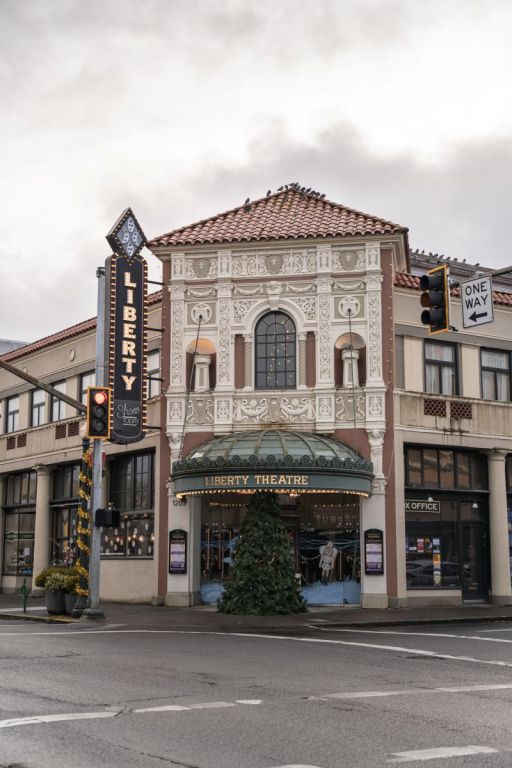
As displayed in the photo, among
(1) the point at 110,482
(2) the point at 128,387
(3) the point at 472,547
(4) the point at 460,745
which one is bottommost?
(4) the point at 460,745

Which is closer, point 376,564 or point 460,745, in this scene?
point 460,745

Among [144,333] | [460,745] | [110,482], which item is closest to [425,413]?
[144,333]

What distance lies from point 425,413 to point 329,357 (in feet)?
11.0

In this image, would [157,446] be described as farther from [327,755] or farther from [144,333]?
[327,755]


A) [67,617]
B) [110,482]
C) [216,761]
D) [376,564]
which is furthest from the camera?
[110,482]

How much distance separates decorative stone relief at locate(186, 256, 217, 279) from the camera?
99.1 ft

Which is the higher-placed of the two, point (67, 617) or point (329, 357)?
point (329, 357)

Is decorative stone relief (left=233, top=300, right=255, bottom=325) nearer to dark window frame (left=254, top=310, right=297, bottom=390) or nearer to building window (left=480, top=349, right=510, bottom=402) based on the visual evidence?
dark window frame (left=254, top=310, right=297, bottom=390)

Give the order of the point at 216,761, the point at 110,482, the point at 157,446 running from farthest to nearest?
the point at 110,482, the point at 157,446, the point at 216,761

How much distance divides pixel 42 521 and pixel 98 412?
588 inches

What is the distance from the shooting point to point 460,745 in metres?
8.62

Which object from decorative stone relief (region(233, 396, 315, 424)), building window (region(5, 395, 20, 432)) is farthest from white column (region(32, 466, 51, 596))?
decorative stone relief (region(233, 396, 315, 424))

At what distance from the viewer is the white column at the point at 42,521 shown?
36.9 m

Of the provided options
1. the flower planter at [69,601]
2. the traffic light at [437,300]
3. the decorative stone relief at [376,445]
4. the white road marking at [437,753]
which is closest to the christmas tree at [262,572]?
the flower planter at [69,601]
